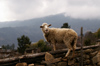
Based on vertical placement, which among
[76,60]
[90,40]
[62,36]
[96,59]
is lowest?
[96,59]

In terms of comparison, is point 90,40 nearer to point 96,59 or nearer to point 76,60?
point 96,59

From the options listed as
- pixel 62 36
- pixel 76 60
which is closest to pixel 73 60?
pixel 76 60

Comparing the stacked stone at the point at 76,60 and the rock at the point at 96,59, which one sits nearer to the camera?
the stacked stone at the point at 76,60

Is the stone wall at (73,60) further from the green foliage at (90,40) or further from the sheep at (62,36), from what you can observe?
the green foliage at (90,40)

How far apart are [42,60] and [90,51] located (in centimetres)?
296

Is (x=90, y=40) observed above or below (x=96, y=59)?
above

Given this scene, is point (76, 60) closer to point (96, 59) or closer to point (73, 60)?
point (73, 60)

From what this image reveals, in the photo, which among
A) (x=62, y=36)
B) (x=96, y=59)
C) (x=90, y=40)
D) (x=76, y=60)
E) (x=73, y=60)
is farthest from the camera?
(x=90, y=40)

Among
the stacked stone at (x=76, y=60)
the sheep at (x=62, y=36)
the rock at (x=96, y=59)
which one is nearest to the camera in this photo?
the stacked stone at (x=76, y=60)

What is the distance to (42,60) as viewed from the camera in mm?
4938

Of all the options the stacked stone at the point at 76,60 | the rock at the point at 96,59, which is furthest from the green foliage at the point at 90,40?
the stacked stone at the point at 76,60

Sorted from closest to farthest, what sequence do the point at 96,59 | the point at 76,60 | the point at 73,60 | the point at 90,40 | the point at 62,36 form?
the point at 62,36 → the point at 73,60 → the point at 76,60 → the point at 96,59 → the point at 90,40

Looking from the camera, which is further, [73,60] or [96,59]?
[96,59]

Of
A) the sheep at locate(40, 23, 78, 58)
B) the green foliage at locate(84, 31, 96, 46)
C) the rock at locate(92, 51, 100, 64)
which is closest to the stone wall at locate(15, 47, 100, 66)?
the rock at locate(92, 51, 100, 64)
